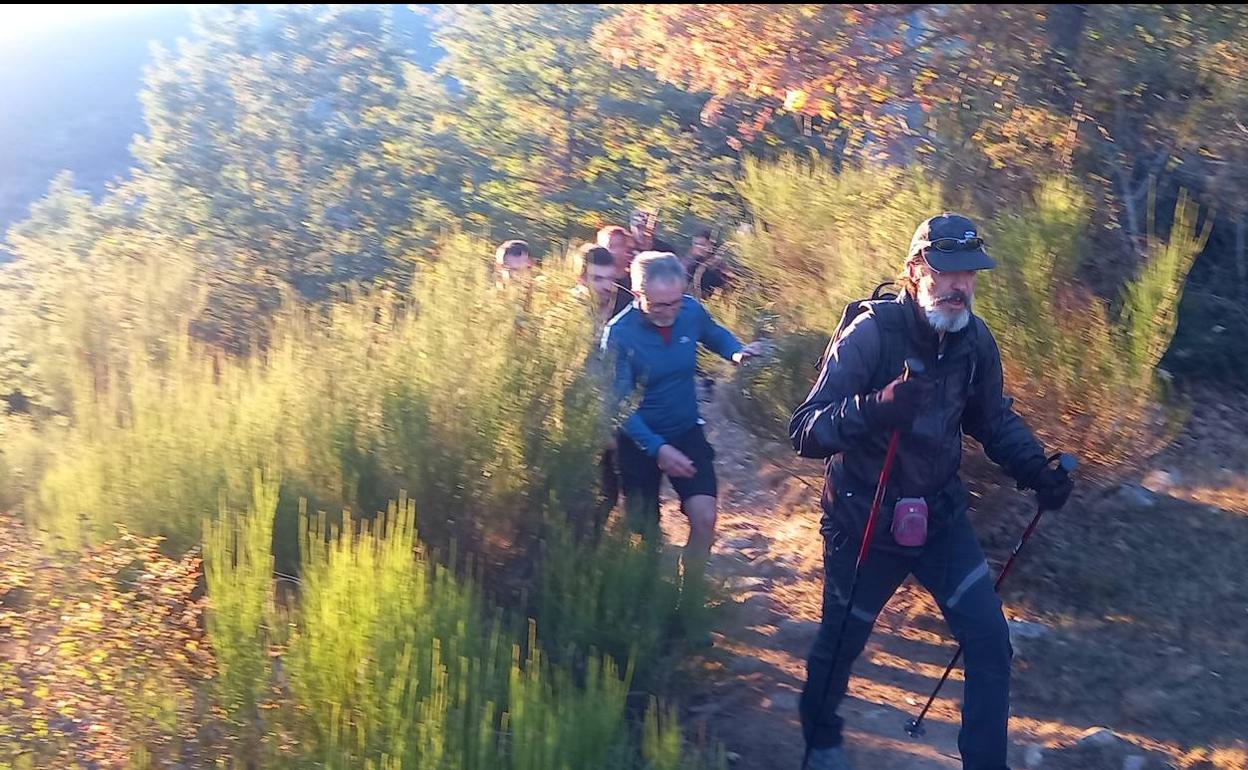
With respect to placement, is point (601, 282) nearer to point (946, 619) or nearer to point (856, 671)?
point (856, 671)

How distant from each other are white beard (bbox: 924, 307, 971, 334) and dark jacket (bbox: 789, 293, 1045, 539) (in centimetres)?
6

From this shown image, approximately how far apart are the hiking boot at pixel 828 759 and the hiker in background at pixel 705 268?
4.89 m

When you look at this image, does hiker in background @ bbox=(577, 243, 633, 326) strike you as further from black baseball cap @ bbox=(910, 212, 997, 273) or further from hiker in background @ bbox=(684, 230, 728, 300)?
hiker in background @ bbox=(684, 230, 728, 300)

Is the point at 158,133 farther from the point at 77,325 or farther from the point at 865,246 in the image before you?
the point at 865,246

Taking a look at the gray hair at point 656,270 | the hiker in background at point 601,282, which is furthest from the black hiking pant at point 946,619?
the hiker in background at point 601,282

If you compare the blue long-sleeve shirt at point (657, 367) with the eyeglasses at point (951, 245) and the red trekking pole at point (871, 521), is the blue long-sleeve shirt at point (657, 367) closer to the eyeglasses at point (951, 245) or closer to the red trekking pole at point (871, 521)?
the red trekking pole at point (871, 521)

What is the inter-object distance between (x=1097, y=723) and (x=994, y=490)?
60.2 inches

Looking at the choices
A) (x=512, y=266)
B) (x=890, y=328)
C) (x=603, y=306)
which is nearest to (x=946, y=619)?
(x=890, y=328)

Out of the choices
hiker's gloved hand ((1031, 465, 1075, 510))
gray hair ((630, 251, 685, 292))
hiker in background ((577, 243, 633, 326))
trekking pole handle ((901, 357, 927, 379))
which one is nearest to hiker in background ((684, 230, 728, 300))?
hiker in background ((577, 243, 633, 326))

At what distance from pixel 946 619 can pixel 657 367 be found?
5.99 feet

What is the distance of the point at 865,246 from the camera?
6.46 m

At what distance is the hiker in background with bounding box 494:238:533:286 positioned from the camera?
533cm

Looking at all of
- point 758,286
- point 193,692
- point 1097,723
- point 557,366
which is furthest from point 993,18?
point 193,692

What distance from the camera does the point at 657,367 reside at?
491 cm
